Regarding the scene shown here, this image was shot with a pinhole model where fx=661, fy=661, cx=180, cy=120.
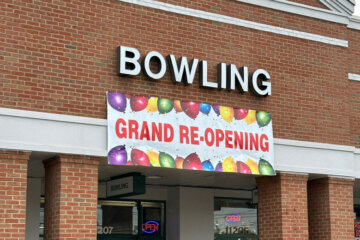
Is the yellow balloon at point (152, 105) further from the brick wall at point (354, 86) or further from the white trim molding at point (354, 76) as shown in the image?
the white trim molding at point (354, 76)

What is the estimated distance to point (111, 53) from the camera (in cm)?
1283

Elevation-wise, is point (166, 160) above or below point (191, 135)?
below

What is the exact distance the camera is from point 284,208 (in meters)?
14.5

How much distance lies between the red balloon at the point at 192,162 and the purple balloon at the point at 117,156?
1.33 meters

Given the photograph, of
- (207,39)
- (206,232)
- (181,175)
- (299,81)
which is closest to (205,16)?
(207,39)

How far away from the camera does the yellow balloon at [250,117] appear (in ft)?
46.5

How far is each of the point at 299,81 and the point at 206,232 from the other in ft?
16.7

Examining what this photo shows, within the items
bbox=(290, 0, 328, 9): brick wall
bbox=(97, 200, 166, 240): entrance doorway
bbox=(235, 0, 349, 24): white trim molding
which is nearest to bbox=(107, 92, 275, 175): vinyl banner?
bbox=(235, 0, 349, 24): white trim molding

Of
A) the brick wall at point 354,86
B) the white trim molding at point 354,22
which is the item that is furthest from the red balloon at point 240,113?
the white trim molding at point 354,22

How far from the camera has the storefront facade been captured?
11852 millimetres

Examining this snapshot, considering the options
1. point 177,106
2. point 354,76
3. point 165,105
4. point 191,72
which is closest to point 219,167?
point 177,106

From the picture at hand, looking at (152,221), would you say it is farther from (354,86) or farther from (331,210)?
(354,86)

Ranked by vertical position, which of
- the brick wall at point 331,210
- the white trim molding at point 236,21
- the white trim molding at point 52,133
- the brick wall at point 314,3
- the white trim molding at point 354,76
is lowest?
the brick wall at point 331,210

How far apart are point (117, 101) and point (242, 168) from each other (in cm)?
312
